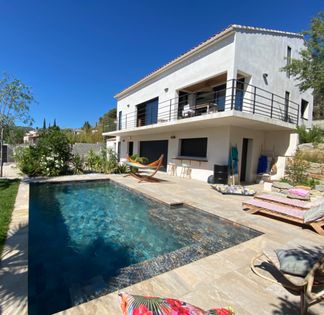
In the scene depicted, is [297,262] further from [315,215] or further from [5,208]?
Result: [5,208]

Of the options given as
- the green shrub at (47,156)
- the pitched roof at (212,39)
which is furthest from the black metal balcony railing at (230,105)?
the green shrub at (47,156)

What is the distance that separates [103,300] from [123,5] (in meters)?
12.0

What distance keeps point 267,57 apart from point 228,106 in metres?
3.87

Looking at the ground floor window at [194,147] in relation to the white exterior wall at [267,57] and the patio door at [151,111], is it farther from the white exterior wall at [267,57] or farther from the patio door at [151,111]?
the white exterior wall at [267,57]

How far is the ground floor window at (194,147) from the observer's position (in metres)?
11.7

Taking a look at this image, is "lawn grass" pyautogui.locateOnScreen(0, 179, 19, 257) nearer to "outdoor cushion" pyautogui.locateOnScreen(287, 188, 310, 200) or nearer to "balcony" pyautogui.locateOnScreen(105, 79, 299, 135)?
"outdoor cushion" pyautogui.locateOnScreen(287, 188, 310, 200)

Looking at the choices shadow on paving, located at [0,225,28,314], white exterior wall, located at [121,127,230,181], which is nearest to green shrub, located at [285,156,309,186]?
white exterior wall, located at [121,127,230,181]

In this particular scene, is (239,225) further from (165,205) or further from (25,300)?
(25,300)

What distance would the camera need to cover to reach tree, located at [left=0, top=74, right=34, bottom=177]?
10398 millimetres

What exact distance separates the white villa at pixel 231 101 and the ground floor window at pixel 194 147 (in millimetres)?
59

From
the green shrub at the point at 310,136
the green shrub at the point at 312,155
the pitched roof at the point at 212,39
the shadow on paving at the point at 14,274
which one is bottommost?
the shadow on paving at the point at 14,274

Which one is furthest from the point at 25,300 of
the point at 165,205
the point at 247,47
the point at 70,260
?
the point at 247,47

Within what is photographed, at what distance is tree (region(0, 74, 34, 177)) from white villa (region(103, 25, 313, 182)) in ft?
23.8

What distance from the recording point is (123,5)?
9.94 m
